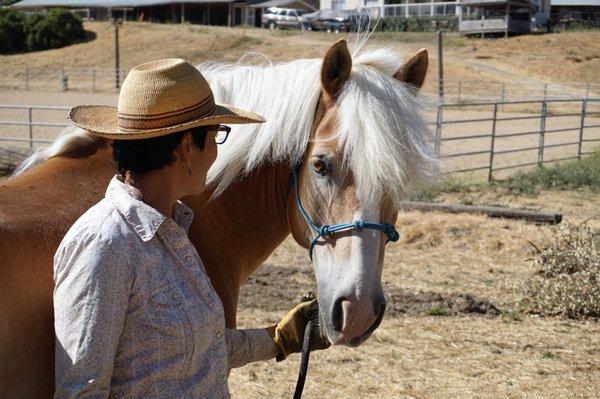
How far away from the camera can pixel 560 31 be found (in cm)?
3906

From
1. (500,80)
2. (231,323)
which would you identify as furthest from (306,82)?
(500,80)

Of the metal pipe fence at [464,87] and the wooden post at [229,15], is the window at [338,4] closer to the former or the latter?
the wooden post at [229,15]

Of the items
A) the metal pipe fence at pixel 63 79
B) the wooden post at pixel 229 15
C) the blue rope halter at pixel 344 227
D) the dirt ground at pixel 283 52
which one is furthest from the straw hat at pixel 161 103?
the wooden post at pixel 229 15

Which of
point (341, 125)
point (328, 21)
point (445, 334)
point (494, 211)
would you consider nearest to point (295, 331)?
point (341, 125)

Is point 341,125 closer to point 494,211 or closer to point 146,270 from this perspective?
point 146,270

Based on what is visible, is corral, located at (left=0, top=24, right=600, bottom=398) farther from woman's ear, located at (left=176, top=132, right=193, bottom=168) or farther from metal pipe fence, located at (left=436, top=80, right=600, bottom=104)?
metal pipe fence, located at (left=436, top=80, right=600, bottom=104)

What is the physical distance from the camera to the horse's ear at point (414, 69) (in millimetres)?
2533

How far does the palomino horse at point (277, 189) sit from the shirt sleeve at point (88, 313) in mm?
278

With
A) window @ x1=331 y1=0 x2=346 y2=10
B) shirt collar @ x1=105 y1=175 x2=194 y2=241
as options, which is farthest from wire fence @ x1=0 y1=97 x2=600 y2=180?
window @ x1=331 y1=0 x2=346 y2=10

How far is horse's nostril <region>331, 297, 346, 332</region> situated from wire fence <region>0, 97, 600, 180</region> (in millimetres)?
6170

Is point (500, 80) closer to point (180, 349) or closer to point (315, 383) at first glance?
point (315, 383)

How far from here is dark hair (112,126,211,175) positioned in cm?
169

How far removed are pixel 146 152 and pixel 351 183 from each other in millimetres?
733

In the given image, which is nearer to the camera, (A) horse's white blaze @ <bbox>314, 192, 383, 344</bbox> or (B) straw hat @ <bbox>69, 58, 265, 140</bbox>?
(B) straw hat @ <bbox>69, 58, 265, 140</bbox>
